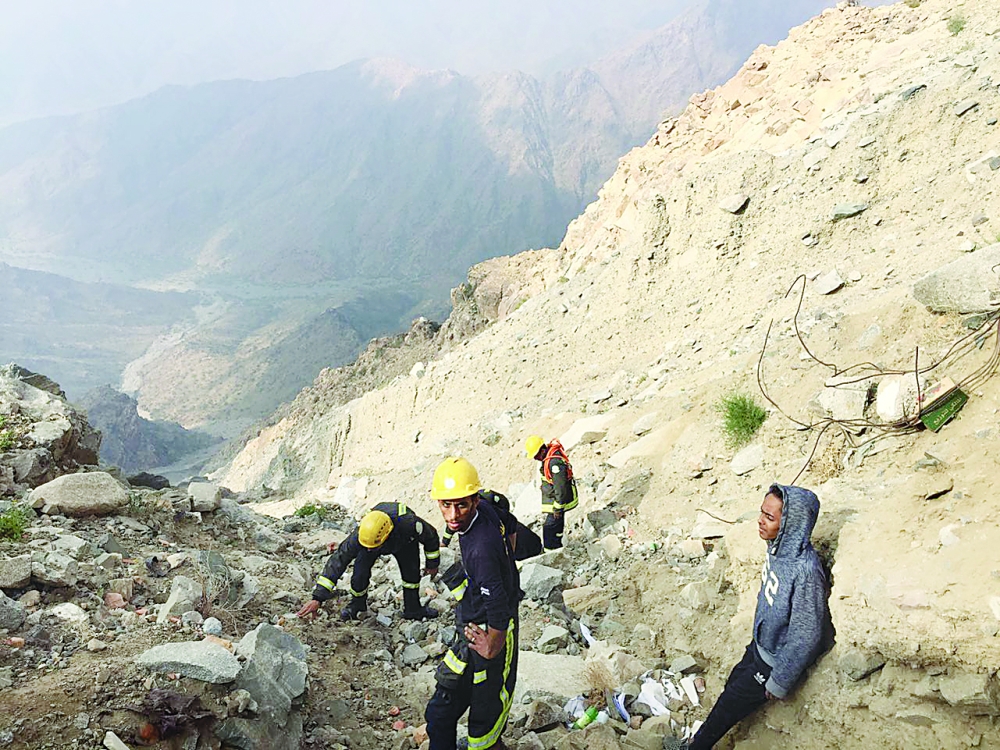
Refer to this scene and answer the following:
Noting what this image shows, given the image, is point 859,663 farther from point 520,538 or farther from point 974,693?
point 520,538

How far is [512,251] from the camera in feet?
486

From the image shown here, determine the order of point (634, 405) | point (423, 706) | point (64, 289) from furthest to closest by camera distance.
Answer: point (64, 289)
point (634, 405)
point (423, 706)

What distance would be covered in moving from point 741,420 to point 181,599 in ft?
17.7

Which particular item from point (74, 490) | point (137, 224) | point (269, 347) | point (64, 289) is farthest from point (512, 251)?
point (74, 490)

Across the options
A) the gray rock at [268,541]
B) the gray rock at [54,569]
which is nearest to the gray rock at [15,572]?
the gray rock at [54,569]

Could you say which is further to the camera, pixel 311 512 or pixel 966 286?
pixel 311 512

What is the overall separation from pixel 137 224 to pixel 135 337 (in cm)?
7330

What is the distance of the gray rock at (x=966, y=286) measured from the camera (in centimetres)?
525

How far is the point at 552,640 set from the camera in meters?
5.04

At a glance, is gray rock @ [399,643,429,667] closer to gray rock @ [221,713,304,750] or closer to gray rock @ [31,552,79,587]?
gray rock @ [221,713,304,750]

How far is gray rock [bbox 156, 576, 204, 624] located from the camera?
4.50 m

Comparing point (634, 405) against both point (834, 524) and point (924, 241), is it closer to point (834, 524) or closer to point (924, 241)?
point (924, 241)

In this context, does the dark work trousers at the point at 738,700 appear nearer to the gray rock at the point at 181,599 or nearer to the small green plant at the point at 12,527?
the gray rock at the point at 181,599

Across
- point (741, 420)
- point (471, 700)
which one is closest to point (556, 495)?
point (741, 420)
